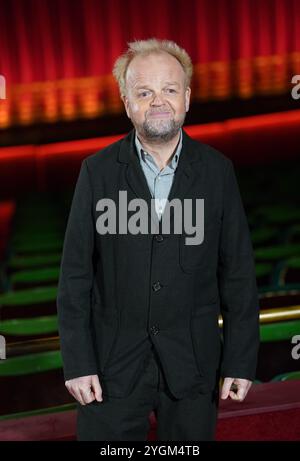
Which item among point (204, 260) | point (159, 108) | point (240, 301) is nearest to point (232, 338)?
point (240, 301)

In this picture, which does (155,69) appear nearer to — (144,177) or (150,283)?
(144,177)

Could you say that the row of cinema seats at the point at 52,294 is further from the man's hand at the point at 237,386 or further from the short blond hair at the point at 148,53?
the short blond hair at the point at 148,53

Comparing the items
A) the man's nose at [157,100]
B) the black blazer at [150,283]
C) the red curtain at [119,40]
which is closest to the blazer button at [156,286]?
the black blazer at [150,283]

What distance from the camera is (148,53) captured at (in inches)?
55.9

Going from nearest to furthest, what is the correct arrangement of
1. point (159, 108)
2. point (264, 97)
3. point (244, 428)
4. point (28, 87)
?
point (159, 108)
point (244, 428)
point (264, 97)
point (28, 87)

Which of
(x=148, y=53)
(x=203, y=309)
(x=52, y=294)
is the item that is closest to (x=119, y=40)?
(x=52, y=294)

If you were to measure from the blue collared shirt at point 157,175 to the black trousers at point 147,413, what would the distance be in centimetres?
33

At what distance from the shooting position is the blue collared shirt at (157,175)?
57.6 inches

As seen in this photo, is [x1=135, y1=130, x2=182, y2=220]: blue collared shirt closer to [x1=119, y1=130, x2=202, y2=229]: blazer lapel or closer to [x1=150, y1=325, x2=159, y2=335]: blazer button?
[x1=119, y1=130, x2=202, y2=229]: blazer lapel

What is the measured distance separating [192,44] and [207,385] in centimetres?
1052

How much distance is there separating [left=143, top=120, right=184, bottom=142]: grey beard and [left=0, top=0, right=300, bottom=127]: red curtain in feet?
28.0

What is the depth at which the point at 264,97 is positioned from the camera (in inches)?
344

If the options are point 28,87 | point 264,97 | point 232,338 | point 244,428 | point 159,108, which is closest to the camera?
point 159,108

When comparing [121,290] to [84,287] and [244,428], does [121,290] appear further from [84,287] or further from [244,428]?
[244,428]
